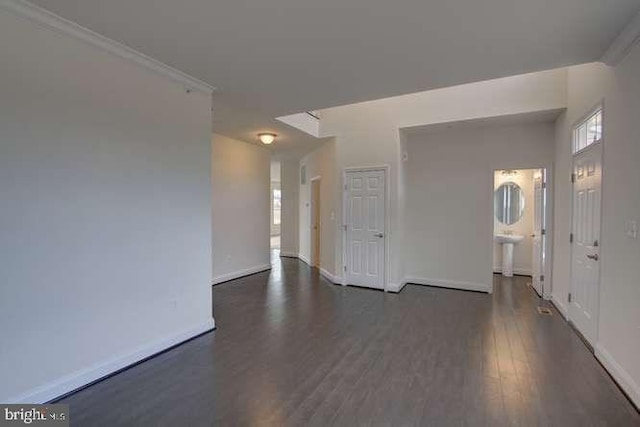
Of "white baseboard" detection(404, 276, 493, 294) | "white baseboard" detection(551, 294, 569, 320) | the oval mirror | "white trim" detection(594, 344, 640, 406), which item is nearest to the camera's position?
"white trim" detection(594, 344, 640, 406)

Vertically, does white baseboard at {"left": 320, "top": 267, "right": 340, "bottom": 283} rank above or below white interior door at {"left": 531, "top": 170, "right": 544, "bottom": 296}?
below

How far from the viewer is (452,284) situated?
214 inches

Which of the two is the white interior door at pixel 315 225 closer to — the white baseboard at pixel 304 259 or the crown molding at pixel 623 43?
the white baseboard at pixel 304 259

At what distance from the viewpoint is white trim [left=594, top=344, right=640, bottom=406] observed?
227 cm

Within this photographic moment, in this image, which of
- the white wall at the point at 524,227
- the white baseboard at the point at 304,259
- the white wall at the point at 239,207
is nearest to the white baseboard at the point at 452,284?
the white wall at the point at 524,227

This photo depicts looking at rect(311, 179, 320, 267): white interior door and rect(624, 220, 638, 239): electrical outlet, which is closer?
rect(624, 220, 638, 239): electrical outlet

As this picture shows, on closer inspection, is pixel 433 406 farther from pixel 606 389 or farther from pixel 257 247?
pixel 257 247

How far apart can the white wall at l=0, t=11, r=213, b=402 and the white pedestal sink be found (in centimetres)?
552

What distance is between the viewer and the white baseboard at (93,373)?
7.12 ft

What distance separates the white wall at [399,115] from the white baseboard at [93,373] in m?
3.22

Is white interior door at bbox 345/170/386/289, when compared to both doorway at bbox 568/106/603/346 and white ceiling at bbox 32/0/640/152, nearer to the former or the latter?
white ceiling at bbox 32/0/640/152

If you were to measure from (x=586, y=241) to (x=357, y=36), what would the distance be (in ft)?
10.2

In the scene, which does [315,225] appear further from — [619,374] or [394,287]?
[619,374]

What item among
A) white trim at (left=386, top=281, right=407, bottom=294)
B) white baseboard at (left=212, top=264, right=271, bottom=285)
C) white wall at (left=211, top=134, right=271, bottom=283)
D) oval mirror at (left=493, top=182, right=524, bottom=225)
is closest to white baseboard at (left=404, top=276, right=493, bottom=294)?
white trim at (left=386, top=281, right=407, bottom=294)
